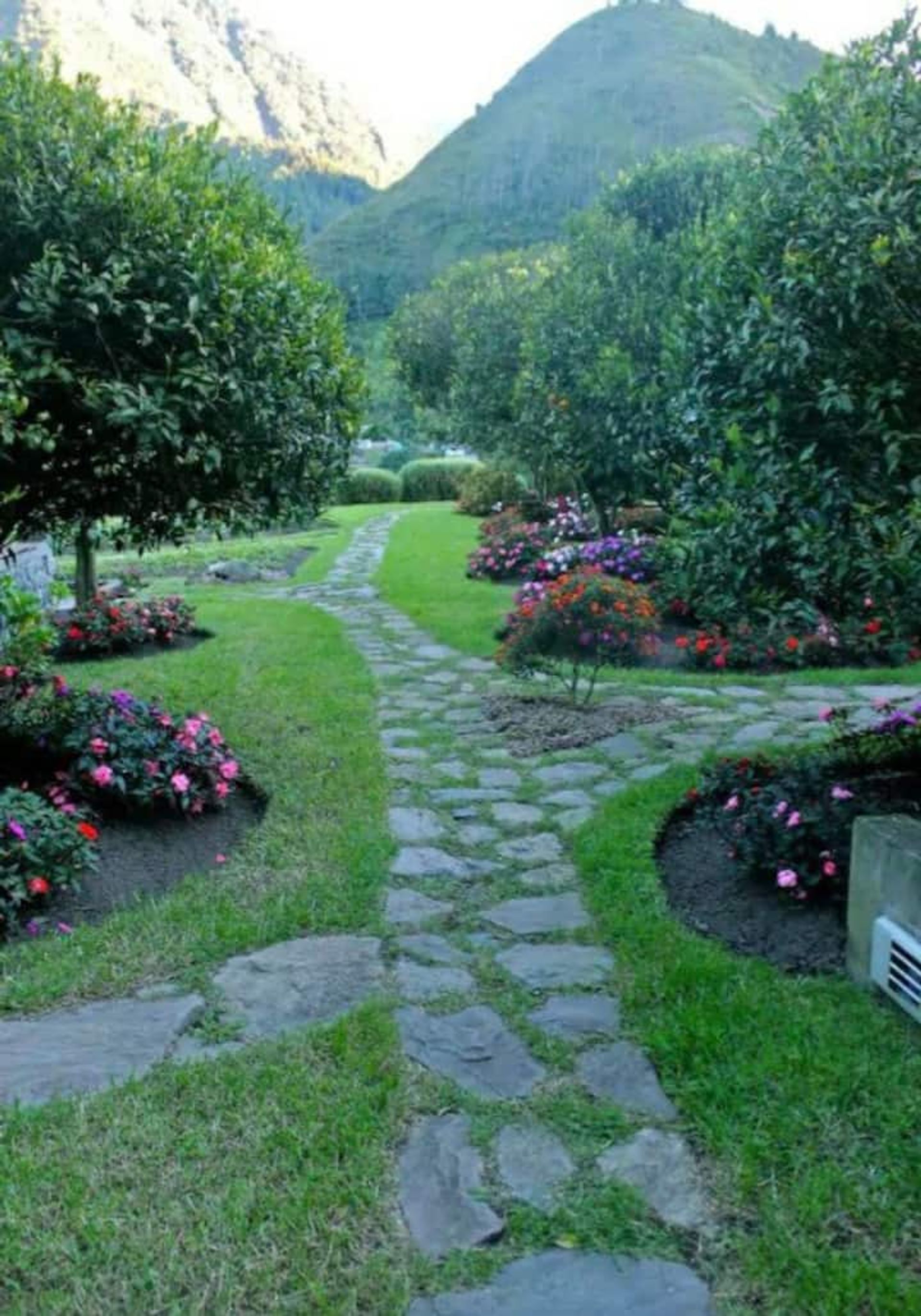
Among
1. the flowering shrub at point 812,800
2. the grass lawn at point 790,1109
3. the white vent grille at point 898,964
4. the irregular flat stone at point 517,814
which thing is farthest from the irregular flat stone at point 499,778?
the white vent grille at point 898,964

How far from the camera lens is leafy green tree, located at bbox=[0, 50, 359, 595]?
3869 millimetres

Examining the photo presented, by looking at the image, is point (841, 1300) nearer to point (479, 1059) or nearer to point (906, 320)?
point (479, 1059)

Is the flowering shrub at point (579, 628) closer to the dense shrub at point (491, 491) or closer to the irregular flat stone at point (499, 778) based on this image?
the irregular flat stone at point (499, 778)

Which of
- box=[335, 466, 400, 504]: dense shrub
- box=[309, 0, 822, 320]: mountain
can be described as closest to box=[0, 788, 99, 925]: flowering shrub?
box=[335, 466, 400, 504]: dense shrub

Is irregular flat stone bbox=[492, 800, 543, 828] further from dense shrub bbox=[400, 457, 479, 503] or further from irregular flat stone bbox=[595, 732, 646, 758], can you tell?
dense shrub bbox=[400, 457, 479, 503]

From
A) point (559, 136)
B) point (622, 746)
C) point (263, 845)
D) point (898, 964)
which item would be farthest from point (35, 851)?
point (559, 136)

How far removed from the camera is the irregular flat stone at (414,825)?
4504mm

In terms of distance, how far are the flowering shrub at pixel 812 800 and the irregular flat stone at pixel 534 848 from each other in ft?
2.49

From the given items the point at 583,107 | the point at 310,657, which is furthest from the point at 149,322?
the point at 583,107

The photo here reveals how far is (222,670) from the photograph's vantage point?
7801mm

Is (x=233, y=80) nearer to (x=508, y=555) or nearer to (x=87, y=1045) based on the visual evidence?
(x=508, y=555)

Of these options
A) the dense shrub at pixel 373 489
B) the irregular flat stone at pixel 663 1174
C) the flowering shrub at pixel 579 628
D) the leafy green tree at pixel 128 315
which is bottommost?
the irregular flat stone at pixel 663 1174

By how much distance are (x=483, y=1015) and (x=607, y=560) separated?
29.1 ft

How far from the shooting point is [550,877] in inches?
162
